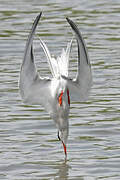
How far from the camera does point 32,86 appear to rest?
891 cm

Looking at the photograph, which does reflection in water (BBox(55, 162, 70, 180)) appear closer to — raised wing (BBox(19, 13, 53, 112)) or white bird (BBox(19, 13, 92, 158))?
white bird (BBox(19, 13, 92, 158))

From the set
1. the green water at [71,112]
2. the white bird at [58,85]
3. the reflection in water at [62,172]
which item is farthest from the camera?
the green water at [71,112]

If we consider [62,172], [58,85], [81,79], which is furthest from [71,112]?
[58,85]

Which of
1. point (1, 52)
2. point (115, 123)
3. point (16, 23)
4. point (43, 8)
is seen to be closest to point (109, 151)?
point (115, 123)

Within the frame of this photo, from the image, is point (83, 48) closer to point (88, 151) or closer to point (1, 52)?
point (88, 151)

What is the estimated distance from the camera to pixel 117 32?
16.1 meters

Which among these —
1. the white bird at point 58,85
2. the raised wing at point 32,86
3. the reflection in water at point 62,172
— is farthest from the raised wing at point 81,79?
the reflection in water at point 62,172

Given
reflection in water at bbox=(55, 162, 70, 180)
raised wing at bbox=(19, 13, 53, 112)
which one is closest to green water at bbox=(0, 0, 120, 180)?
reflection in water at bbox=(55, 162, 70, 180)

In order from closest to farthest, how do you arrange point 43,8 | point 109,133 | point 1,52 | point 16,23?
point 109,133, point 1,52, point 16,23, point 43,8

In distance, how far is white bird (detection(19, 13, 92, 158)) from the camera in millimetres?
8680

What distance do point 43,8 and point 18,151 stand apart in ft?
28.4

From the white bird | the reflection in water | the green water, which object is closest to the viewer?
the white bird

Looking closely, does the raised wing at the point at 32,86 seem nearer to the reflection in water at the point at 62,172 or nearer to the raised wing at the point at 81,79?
the raised wing at the point at 81,79

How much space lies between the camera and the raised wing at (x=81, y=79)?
8684 mm
